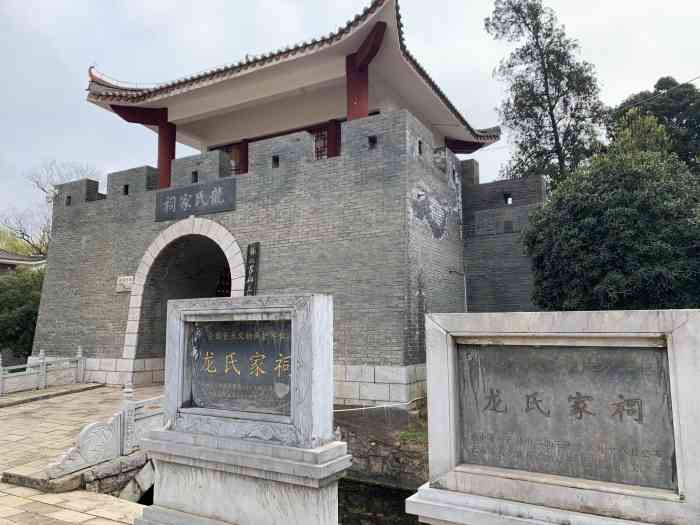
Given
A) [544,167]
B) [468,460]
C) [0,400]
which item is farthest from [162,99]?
[468,460]

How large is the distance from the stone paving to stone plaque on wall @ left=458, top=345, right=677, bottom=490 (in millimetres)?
4705

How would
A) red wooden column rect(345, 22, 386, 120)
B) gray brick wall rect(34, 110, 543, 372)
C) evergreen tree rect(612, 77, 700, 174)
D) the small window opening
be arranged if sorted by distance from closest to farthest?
gray brick wall rect(34, 110, 543, 372) < red wooden column rect(345, 22, 386, 120) < the small window opening < evergreen tree rect(612, 77, 700, 174)

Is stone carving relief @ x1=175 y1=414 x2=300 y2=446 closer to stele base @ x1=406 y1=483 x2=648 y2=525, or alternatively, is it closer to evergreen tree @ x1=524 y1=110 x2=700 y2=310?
stele base @ x1=406 y1=483 x2=648 y2=525

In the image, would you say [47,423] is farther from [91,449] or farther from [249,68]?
[249,68]

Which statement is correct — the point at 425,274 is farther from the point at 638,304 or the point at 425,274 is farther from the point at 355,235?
the point at 638,304

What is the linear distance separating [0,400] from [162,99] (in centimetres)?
655

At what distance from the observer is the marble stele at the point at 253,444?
119 inches

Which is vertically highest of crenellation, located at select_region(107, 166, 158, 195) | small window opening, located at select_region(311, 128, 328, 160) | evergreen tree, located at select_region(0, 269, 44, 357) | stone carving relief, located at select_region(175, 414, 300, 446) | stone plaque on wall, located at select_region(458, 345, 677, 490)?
small window opening, located at select_region(311, 128, 328, 160)

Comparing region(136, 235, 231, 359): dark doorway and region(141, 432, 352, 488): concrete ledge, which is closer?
region(141, 432, 352, 488): concrete ledge

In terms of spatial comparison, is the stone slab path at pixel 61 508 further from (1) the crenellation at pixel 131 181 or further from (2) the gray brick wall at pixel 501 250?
(2) the gray brick wall at pixel 501 250

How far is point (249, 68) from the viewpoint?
377 inches

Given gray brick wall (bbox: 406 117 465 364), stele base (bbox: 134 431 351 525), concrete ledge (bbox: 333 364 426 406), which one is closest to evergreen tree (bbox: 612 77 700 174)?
gray brick wall (bbox: 406 117 465 364)

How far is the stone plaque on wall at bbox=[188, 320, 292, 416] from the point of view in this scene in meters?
3.27

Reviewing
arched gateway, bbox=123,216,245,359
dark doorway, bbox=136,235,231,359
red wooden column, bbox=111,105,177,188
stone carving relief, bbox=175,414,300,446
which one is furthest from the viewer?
red wooden column, bbox=111,105,177,188
